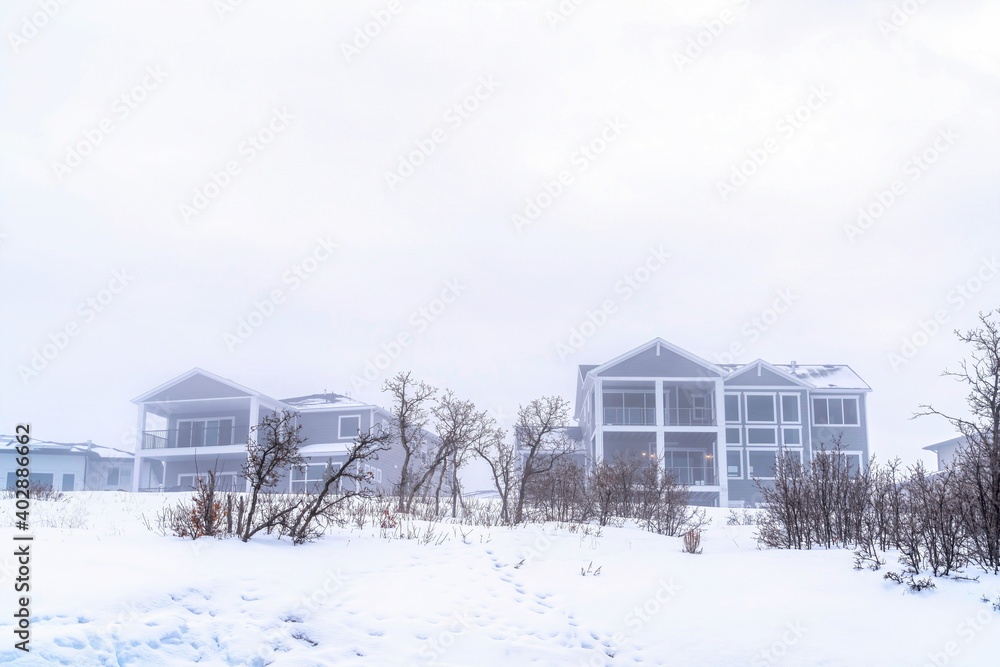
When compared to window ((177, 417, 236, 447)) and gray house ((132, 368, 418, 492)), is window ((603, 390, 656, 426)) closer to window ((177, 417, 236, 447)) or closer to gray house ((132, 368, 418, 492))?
gray house ((132, 368, 418, 492))

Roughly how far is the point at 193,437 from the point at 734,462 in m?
27.2

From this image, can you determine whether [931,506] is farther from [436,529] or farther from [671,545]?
[436,529]

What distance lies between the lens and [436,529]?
12.8 m

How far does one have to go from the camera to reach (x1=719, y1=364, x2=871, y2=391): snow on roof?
129 feet

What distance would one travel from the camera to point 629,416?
120ft

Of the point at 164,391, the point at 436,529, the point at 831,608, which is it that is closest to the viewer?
the point at 831,608

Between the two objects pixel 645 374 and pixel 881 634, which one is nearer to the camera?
pixel 881 634

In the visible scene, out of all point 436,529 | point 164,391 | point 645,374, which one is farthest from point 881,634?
point 164,391

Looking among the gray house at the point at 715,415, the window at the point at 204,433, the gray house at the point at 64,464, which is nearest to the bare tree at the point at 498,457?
the gray house at the point at 715,415

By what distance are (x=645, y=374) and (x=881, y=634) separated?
96.4ft
